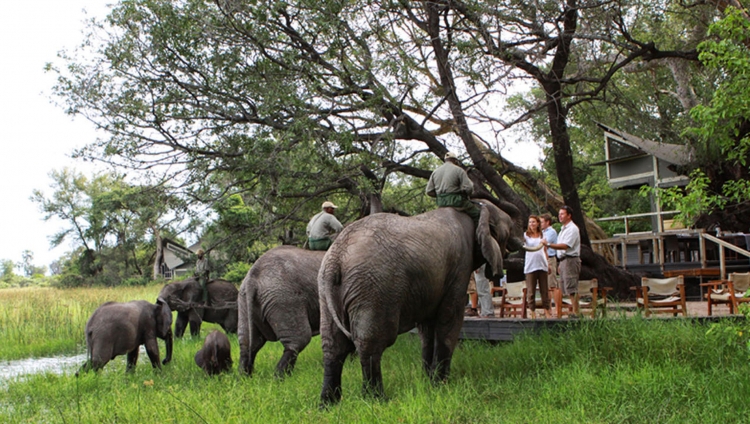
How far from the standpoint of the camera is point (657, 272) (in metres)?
17.5

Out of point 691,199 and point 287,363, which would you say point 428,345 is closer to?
point 287,363

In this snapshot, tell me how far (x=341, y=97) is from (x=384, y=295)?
25.4 ft

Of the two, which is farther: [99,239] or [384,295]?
[99,239]

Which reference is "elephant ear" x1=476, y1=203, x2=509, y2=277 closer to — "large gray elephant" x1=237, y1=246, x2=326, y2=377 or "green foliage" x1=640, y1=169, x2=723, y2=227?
"green foliage" x1=640, y1=169, x2=723, y2=227

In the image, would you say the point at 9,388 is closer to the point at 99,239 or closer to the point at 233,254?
the point at 233,254

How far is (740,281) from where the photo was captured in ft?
32.3

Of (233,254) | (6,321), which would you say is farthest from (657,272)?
(6,321)

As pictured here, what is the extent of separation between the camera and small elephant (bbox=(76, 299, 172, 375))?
899 centimetres

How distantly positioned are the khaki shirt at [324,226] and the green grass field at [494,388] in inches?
78.3

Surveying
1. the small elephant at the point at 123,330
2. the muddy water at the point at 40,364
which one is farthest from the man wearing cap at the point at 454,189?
the muddy water at the point at 40,364

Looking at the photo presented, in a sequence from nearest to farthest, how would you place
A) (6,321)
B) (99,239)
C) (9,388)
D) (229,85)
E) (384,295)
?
(384,295), (9,388), (229,85), (6,321), (99,239)

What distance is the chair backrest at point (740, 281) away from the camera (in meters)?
9.73

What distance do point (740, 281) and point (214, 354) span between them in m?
7.74

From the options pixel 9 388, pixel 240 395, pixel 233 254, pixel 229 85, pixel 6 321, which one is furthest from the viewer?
pixel 6 321
